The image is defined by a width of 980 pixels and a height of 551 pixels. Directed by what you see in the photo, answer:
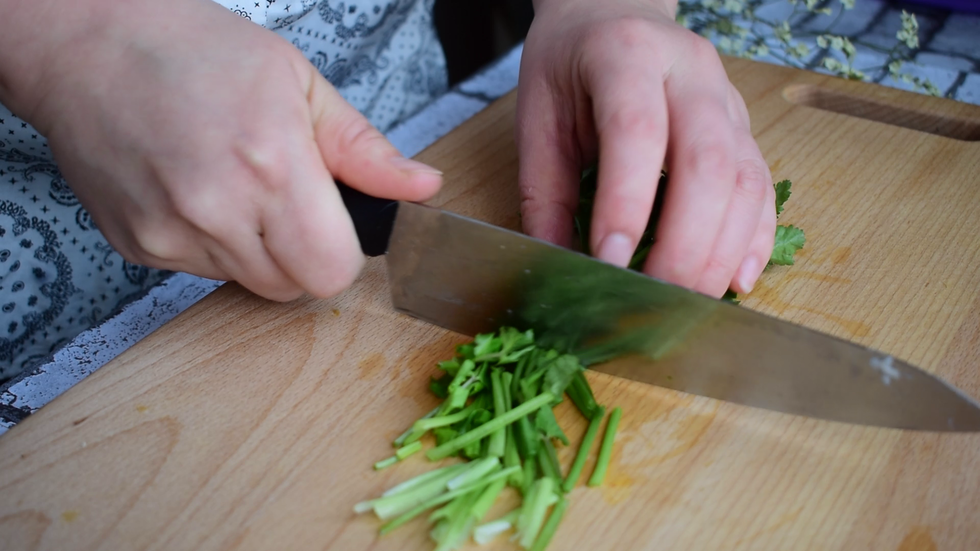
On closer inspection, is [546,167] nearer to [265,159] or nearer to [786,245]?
[786,245]

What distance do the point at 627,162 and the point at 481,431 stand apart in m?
0.64

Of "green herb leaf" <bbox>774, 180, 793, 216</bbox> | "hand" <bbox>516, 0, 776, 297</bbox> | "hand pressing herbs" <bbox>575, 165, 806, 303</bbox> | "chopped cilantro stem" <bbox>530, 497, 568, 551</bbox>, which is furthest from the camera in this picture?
"green herb leaf" <bbox>774, 180, 793, 216</bbox>

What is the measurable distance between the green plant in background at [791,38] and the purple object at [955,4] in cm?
34

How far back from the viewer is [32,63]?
1480 millimetres

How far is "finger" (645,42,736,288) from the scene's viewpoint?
156 centimetres

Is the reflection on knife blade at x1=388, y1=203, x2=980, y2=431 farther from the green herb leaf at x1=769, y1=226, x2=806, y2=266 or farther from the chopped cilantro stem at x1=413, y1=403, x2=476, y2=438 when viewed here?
the green herb leaf at x1=769, y1=226, x2=806, y2=266

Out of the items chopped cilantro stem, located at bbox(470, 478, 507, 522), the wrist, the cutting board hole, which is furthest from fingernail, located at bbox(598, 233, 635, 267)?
the cutting board hole

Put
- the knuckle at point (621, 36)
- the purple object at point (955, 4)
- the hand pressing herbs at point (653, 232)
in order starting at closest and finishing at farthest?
the knuckle at point (621, 36)
the hand pressing herbs at point (653, 232)
the purple object at point (955, 4)

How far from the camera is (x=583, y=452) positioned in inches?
59.9

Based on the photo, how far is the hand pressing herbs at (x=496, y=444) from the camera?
1.41 m

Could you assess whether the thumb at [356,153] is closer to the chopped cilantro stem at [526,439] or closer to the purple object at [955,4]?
the chopped cilantro stem at [526,439]

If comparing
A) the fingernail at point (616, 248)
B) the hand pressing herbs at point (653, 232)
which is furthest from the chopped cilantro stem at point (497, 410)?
the hand pressing herbs at point (653, 232)

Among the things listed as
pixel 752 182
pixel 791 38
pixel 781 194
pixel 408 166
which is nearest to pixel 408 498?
pixel 408 166

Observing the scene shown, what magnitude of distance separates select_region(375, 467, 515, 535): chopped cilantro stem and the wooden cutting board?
30 millimetres
